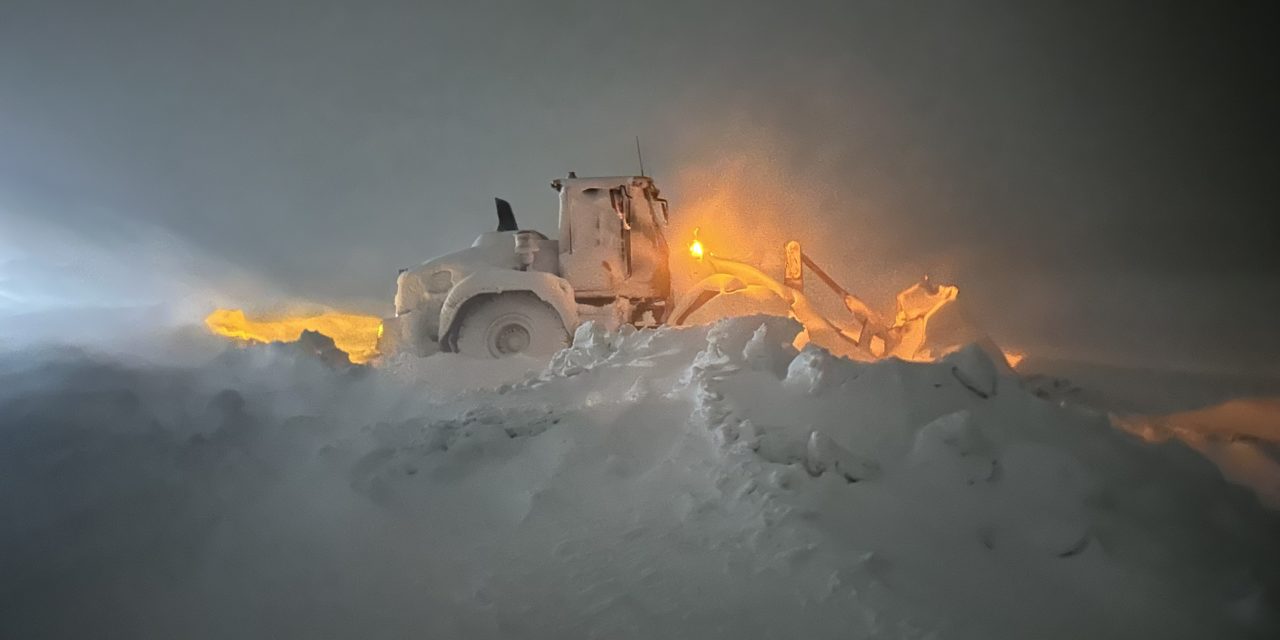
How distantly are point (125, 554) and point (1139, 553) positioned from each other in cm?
216

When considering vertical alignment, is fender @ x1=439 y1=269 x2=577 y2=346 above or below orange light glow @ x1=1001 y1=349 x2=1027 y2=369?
above

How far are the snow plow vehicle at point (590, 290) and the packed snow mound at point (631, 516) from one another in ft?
8.73

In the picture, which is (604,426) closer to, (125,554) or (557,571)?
(557,571)

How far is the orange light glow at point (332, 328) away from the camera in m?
5.82

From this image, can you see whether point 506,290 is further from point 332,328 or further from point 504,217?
point 332,328

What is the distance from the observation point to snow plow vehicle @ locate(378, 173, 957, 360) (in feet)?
16.5

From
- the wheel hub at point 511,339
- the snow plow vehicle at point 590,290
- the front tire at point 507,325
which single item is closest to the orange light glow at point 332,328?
the snow plow vehicle at point 590,290

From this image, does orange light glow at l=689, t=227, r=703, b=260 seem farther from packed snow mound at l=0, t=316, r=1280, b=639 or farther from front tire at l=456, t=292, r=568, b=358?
packed snow mound at l=0, t=316, r=1280, b=639

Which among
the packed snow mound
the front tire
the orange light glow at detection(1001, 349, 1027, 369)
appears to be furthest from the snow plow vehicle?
the packed snow mound

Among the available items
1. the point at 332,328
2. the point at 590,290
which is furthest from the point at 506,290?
the point at 332,328

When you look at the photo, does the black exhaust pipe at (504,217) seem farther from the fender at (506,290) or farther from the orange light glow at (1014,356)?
the orange light glow at (1014,356)

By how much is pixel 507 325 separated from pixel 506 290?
0.25 meters

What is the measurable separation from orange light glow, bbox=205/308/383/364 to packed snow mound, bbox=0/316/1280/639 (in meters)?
3.74

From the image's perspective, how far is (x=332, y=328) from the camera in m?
6.93
